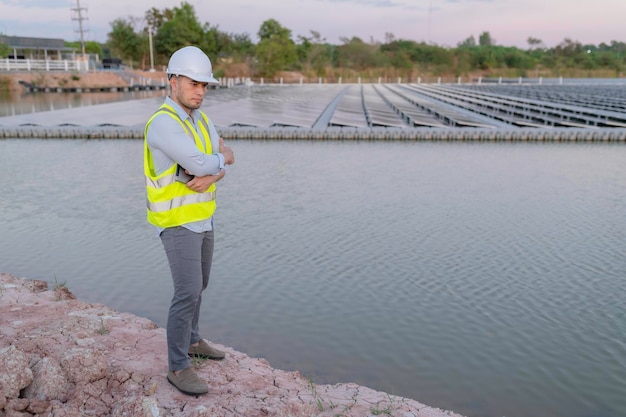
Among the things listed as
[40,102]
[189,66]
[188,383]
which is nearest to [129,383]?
[188,383]

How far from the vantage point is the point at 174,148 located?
296 centimetres

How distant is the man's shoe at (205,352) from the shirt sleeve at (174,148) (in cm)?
119

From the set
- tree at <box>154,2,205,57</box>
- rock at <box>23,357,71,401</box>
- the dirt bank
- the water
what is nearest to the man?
rock at <box>23,357,71,401</box>

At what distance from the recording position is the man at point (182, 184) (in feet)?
9.85

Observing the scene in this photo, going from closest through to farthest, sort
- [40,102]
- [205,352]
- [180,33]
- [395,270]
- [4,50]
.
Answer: [205,352] < [395,270] < [40,102] < [4,50] < [180,33]

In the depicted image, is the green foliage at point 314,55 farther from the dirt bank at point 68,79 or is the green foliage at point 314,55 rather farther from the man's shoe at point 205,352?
the man's shoe at point 205,352

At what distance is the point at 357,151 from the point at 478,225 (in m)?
7.07

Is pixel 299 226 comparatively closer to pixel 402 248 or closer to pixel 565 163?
pixel 402 248

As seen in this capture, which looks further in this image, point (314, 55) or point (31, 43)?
point (314, 55)

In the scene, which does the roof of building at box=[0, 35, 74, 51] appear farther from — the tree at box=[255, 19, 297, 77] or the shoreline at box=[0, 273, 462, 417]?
the shoreline at box=[0, 273, 462, 417]

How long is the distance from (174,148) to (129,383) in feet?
4.40

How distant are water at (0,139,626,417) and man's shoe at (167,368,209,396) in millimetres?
1055

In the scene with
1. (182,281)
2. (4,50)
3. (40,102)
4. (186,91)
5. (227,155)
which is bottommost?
(40,102)

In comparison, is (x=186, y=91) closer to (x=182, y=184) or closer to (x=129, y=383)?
(x=182, y=184)
